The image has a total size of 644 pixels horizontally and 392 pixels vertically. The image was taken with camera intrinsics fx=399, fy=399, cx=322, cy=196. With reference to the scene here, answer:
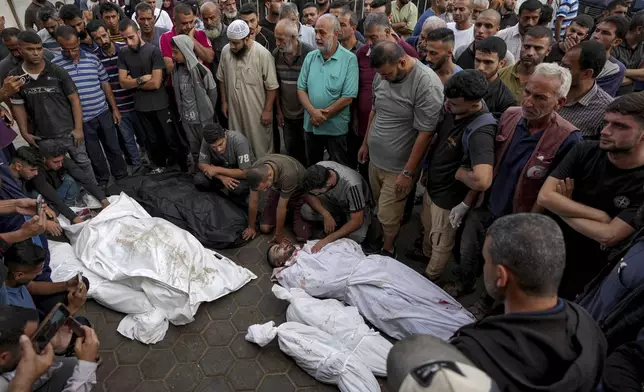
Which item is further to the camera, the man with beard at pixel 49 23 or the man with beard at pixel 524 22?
the man with beard at pixel 49 23

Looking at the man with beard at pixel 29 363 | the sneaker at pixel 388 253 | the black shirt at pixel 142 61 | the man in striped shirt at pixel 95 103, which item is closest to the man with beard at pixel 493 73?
the sneaker at pixel 388 253

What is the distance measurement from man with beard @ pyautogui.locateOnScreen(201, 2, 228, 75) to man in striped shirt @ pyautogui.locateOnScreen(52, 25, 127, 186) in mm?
1321

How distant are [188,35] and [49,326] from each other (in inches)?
150

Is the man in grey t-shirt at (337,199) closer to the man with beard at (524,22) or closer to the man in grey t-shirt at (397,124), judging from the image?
the man in grey t-shirt at (397,124)

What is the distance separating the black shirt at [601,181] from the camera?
2197 mm

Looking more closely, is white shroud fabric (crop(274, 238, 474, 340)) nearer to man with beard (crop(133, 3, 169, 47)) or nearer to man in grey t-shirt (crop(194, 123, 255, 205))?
man in grey t-shirt (crop(194, 123, 255, 205))

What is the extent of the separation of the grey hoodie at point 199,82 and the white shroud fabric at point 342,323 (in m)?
2.48

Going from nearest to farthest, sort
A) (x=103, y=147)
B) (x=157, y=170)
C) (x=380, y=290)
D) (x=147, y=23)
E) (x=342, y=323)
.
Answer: (x=342, y=323) → (x=380, y=290) → (x=147, y=23) → (x=103, y=147) → (x=157, y=170)

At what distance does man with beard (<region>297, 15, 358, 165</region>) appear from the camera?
4.19 metres

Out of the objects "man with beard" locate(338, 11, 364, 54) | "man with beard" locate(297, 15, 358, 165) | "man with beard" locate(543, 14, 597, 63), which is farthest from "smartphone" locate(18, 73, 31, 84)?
"man with beard" locate(543, 14, 597, 63)

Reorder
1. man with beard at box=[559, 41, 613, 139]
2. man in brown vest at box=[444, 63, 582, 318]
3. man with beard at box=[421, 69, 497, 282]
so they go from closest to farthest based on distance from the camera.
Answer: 1. man in brown vest at box=[444, 63, 582, 318]
2. man with beard at box=[421, 69, 497, 282]
3. man with beard at box=[559, 41, 613, 139]

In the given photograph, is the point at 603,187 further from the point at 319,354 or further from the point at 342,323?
the point at 319,354

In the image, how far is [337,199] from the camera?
396cm

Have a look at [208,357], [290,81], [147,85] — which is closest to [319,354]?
[208,357]
